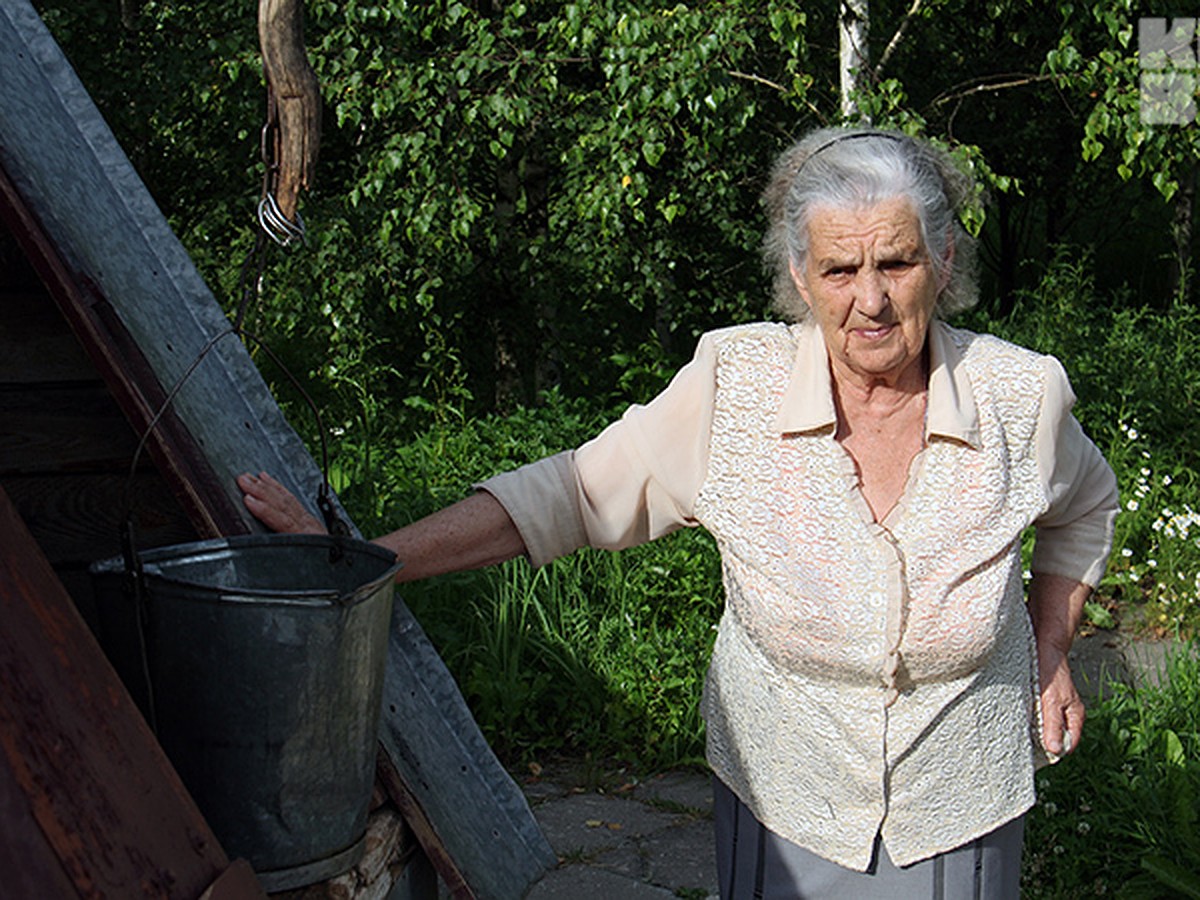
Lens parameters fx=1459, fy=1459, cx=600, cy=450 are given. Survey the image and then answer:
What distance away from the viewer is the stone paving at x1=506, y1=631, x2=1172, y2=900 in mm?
3982

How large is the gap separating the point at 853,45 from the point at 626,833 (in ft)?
12.4

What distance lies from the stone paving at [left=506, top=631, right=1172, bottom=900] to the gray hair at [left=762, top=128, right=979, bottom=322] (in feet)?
6.81

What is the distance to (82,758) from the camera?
1.01 m

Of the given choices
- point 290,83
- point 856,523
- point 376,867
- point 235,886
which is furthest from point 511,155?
point 235,886

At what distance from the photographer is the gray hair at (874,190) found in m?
2.28

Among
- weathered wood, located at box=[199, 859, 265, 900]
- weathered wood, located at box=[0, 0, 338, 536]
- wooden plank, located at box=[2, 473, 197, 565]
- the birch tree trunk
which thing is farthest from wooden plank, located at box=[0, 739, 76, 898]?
the birch tree trunk

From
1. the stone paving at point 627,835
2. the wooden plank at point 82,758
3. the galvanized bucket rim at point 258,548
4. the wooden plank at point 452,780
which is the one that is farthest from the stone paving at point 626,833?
the wooden plank at point 82,758

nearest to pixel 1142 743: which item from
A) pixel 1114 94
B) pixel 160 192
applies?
pixel 1114 94

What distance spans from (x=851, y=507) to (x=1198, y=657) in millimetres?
2865

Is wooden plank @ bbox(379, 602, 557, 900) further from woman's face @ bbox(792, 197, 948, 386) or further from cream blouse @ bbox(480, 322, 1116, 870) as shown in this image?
woman's face @ bbox(792, 197, 948, 386)

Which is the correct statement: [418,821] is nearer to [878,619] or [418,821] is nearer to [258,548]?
[258,548]

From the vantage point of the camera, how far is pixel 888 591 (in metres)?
2.24

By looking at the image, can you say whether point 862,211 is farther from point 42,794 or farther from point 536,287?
point 536,287

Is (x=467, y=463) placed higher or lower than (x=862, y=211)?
lower
